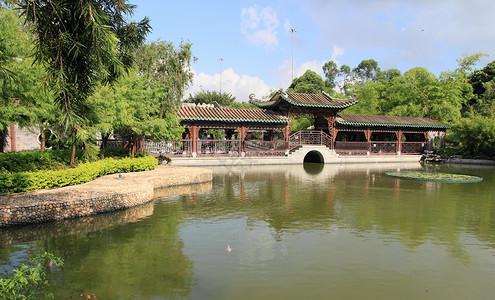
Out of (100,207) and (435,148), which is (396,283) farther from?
(435,148)

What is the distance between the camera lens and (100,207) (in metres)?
8.93

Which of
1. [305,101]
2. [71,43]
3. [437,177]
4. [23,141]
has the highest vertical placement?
[305,101]

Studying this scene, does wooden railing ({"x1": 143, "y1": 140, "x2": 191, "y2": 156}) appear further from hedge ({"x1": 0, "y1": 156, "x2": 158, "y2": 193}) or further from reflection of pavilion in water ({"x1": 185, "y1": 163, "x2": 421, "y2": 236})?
hedge ({"x1": 0, "y1": 156, "x2": 158, "y2": 193})

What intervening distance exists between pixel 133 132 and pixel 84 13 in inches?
460

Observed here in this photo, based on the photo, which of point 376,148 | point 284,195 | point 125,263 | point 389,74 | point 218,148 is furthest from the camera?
point 389,74

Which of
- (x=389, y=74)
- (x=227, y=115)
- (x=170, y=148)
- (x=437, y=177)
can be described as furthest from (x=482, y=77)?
(x=170, y=148)

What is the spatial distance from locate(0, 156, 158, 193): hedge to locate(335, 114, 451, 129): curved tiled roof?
725 inches

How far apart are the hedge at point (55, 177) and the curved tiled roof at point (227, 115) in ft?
25.0

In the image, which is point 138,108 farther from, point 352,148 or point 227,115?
point 352,148

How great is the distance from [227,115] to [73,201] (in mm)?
15081

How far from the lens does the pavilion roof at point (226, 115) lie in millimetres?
21295

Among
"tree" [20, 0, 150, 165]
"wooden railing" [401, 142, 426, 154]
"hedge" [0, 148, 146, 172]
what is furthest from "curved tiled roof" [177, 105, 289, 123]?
"tree" [20, 0, 150, 165]

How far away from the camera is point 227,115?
74.8ft

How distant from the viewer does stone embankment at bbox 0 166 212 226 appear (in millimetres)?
7707
